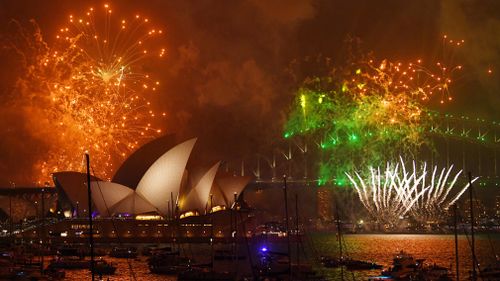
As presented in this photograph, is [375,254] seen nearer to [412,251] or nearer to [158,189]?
[412,251]

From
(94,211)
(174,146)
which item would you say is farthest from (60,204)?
(174,146)

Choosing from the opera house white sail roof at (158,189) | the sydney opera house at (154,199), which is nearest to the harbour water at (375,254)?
the sydney opera house at (154,199)

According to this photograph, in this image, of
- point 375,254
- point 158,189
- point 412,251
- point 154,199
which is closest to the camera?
point 375,254

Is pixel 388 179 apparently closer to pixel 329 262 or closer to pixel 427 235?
pixel 329 262

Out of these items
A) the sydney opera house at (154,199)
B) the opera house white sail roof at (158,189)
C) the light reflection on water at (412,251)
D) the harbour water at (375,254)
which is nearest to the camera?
the harbour water at (375,254)

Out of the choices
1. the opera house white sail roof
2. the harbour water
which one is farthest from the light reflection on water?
the opera house white sail roof

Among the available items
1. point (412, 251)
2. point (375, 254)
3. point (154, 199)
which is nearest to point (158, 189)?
point (154, 199)

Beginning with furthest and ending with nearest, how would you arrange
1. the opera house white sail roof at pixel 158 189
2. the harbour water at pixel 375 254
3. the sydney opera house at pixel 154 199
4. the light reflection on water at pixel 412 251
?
the sydney opera house at pixel 154 199 → the opera house white sail roof at pixel 158 189 → the light reflection on water at pixel 412 251 → the harbour water at pixel 375 254

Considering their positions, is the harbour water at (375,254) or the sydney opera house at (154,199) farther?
the sydney opera house at (154,199)

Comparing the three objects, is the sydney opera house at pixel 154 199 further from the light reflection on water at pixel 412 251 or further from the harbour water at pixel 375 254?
the light reflection on water at pixel 412 251

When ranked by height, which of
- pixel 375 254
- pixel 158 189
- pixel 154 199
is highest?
pixel 158 189
